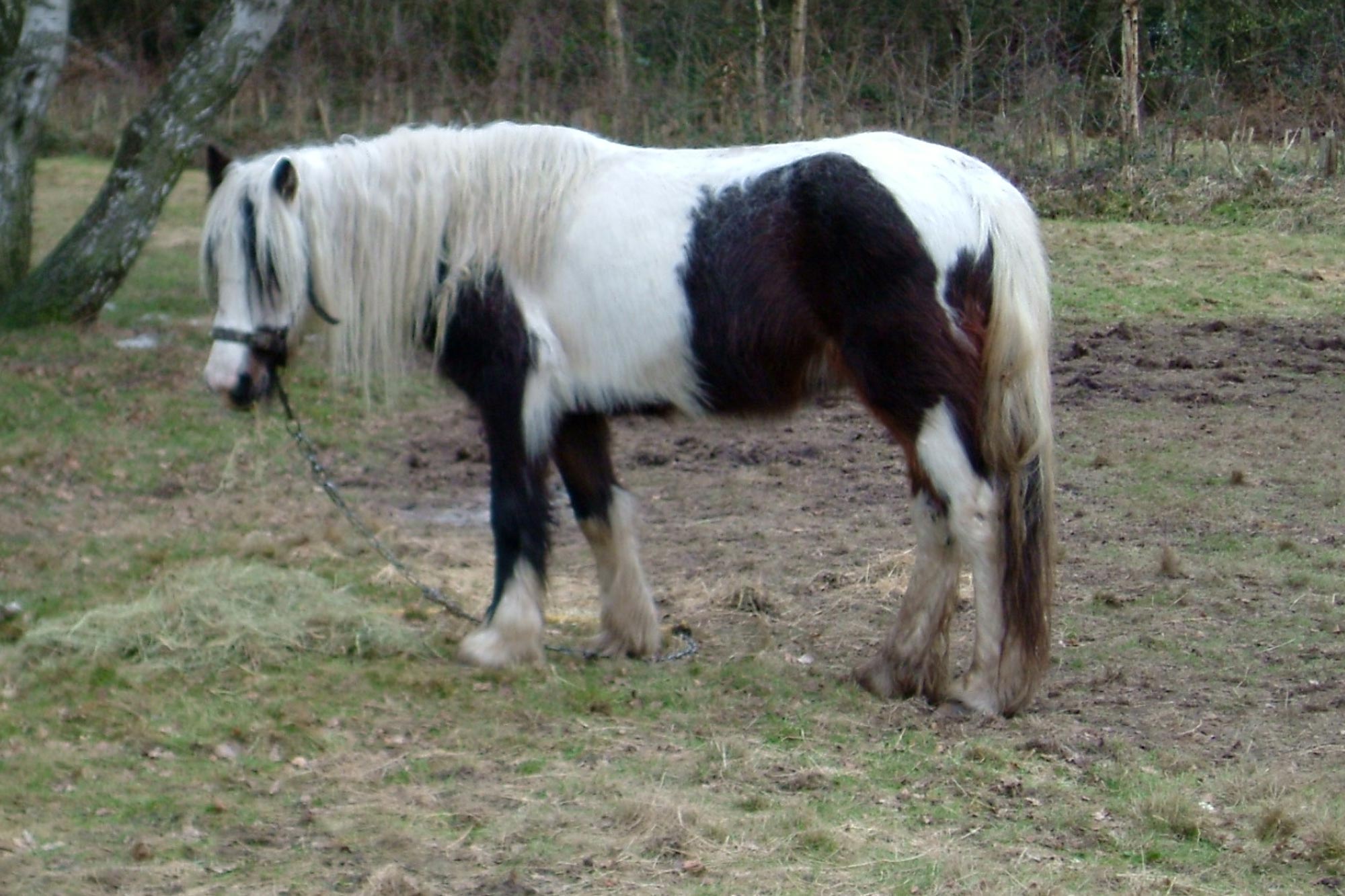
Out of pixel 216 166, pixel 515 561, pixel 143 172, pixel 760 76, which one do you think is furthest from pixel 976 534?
pixel 760 76

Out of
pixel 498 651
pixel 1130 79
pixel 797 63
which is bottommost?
pixel 498 651

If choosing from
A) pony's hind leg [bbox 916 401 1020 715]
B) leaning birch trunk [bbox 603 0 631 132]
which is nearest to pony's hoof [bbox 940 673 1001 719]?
pony's hind leg [bbox 916 401 1020 715]

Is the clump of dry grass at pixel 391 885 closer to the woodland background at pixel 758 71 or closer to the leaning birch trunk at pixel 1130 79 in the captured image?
the woodland background at pixel 758 71

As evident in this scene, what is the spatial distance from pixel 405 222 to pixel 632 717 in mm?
1798

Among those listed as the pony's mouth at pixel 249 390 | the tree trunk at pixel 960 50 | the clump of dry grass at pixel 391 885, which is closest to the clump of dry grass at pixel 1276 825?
the clump of dry grass at pixel 391 885

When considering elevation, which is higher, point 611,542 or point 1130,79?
point 1130,79

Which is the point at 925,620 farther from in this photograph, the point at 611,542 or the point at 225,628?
the point at 225,628

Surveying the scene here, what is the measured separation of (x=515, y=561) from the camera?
512 centimetres

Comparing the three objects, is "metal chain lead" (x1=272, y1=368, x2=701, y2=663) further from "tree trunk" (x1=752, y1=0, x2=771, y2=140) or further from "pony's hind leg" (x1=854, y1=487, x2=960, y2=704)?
"tree trunk" (x1=752, y1=0, x2=771, y2=140)

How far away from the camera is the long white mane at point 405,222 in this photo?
4961 millimetres

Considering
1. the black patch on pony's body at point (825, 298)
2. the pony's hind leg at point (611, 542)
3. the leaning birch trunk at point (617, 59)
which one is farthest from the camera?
the leaning birch trunk at point (617, 59)

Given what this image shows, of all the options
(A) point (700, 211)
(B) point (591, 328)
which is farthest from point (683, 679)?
(A) point (700, 211)

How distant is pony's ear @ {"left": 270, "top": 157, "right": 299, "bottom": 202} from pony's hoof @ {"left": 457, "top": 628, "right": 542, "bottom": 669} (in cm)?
160

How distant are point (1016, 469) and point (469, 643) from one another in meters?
1.94
